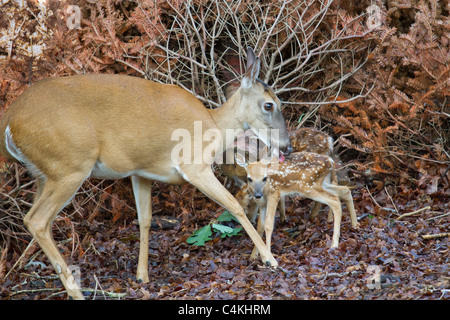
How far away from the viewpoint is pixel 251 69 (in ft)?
18.6

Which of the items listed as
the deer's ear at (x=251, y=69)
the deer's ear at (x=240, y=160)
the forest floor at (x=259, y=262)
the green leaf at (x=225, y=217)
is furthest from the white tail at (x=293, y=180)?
the deer's ear at (x=251, y=69)

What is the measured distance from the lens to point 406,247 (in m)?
5.57

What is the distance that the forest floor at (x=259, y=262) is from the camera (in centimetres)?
483

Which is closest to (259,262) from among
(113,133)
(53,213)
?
(113,133)

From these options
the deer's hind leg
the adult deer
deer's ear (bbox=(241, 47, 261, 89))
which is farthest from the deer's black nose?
the deer's hind leg

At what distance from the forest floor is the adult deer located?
0.37 metres

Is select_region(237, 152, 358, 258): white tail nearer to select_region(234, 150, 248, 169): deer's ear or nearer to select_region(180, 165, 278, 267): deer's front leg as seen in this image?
select_region(234, 150, 248, 169): deer's ear

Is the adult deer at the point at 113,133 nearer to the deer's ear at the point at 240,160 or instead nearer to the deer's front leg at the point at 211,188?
the deer's front leg at the point at 211,188

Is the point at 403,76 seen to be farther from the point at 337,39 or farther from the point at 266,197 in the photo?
the point at 266,197

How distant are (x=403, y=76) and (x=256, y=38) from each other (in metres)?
1.83

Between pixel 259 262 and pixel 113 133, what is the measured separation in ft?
5.78

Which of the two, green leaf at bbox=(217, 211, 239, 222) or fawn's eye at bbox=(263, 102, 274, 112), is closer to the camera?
fawn's eye at bbox=(263, 102, 274, 112)

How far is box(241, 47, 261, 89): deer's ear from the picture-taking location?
5.63m
